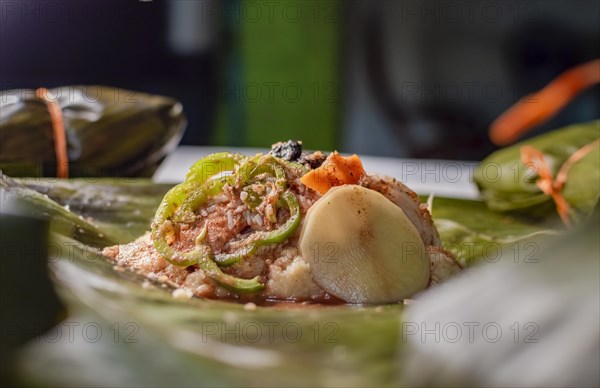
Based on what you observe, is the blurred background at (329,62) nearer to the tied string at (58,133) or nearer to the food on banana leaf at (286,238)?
the tied string at (58,133)

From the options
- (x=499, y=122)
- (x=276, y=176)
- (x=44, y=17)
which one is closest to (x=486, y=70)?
(x=499, y=122)

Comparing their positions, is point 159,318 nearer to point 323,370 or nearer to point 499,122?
point 323,370

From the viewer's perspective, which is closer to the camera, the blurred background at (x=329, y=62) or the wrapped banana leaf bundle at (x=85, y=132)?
the wrapped banana leaf bundle at (x=85, y=132)

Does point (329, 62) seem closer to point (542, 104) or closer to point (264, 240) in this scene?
point (542, 104)

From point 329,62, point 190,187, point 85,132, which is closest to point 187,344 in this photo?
point 190,187

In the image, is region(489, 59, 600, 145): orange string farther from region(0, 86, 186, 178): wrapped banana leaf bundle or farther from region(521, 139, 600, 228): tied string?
region(0, 86, 186, 178): wrapped banana leaf bundle

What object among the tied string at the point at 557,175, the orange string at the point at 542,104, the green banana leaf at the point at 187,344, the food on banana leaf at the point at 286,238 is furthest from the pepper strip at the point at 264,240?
the orange string at the point at 542,104

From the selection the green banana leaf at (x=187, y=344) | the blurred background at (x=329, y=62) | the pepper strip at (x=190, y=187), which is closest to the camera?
the green banana leaf at (x=187, y=344)
